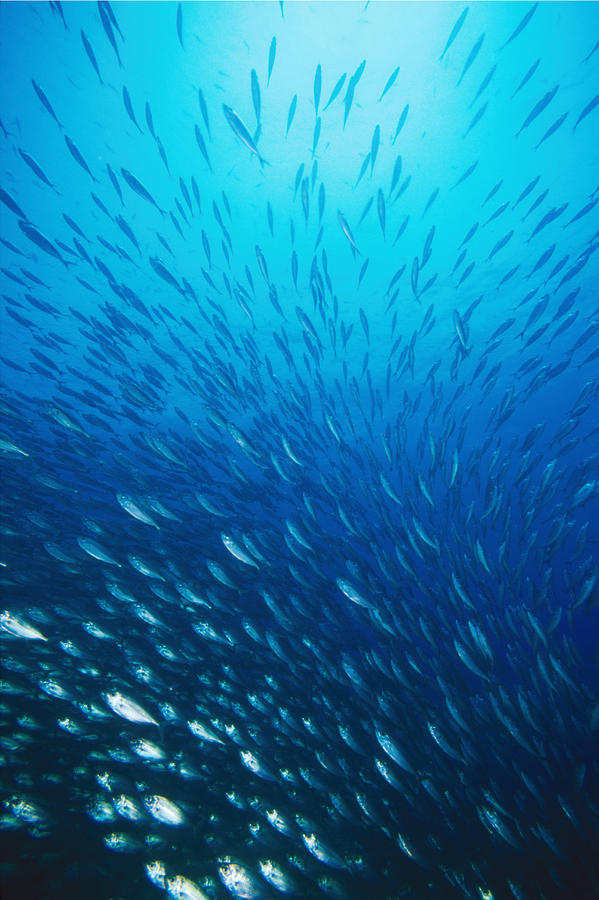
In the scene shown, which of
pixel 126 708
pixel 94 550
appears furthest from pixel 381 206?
pixel 126 708

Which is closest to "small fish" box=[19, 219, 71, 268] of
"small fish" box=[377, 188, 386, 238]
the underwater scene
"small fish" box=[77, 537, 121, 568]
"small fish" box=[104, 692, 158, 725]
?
the underwater scene

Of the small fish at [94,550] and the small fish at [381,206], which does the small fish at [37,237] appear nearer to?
the small fish at [94,550]

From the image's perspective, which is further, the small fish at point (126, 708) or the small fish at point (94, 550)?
the small fish at point (94, 550)

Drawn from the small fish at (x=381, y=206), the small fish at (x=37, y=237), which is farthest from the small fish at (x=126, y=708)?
the small fish at (x=381, y=206)

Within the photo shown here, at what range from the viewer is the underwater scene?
4422 millimetres

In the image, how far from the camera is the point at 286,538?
653 centimetres

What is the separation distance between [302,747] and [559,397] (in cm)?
2331

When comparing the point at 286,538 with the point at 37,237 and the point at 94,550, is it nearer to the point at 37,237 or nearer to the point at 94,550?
the point at 94,550

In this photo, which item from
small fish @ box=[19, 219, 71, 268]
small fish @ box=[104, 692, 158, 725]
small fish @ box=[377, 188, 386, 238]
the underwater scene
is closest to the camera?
small fish @ box=[104, 692, 158, 725]

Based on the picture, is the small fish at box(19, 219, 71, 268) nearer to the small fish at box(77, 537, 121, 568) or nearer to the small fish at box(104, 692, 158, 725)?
the small fish at box(77, 537, 121, 568)

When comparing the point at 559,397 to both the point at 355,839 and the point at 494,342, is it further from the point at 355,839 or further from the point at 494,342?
the point at 355,839

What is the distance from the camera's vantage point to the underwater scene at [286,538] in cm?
442

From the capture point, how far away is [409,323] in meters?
19.0

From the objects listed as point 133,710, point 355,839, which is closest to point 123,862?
point 133,710
